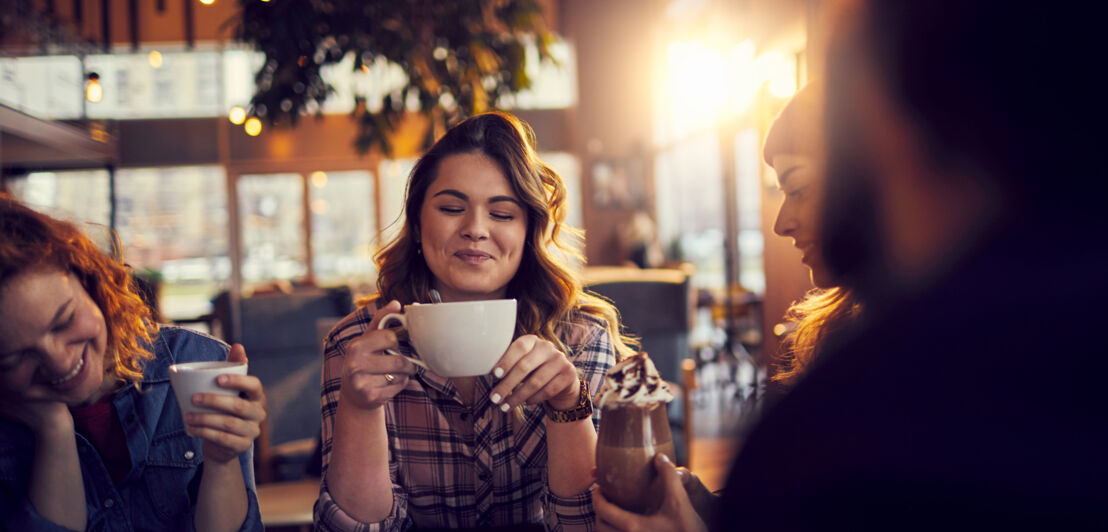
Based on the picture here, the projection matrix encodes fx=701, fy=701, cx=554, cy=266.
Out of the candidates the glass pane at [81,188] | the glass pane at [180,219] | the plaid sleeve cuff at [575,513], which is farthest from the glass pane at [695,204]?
the glass pane at [81,188]

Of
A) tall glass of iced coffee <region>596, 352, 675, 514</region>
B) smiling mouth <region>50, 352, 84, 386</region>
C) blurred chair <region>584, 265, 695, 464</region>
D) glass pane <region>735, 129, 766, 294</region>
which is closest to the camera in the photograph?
tall glass of iced coffee <region>596, 352, 675, 514</region>

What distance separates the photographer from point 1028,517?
15.1 inches

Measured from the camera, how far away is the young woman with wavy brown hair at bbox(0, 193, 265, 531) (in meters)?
0.76

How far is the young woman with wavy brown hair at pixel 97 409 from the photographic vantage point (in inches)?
29.9

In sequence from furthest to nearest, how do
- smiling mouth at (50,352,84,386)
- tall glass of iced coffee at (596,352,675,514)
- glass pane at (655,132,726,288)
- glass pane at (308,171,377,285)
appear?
glass pane at (308,171,377,285)
glass pane at (655,132,726,288)
smiling mouth at (50,352,84,386)
tall glass of iced coffee at (596,352,675,514)

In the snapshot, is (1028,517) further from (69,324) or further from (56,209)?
(56,209)

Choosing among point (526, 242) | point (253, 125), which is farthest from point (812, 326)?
point (253, 125)

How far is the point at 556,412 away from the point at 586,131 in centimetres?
831

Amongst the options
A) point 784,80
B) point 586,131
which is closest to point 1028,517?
point 784,80

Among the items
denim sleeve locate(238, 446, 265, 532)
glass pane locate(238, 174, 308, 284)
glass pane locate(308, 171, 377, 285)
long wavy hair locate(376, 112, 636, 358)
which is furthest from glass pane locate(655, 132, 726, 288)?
denim sleeve locate(238, 446, 265, 532)

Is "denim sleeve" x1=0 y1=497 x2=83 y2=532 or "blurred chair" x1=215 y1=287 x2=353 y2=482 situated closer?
"denim sleeve" x1=0 y1=497 x2=83 y2=532

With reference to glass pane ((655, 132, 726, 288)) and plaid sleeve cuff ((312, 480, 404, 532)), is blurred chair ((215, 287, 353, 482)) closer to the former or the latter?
plaid sleeve cuff ((312, 480, 404, 532))

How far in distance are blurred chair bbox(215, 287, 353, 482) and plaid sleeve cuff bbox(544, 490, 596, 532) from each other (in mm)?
2221

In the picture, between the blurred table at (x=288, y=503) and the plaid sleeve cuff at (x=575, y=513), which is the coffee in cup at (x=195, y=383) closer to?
the plaid sleeve cuff at (x=575, y=513)
